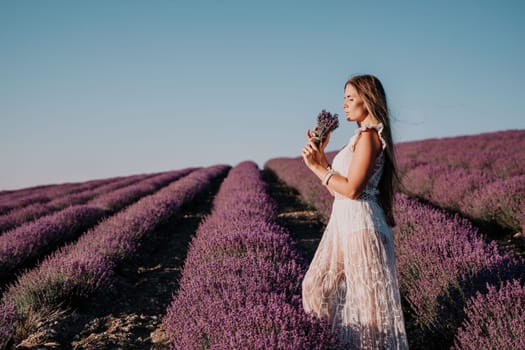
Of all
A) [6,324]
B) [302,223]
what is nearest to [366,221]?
[6,324]

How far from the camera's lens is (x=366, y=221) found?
1924 mm

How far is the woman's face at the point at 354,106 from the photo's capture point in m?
1.99

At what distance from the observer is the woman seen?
6.17 ft

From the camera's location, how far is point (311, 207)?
8578 millimetres

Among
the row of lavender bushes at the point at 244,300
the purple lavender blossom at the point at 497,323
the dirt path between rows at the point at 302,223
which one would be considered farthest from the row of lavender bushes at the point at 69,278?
the purple lavender blossom at the point at 497,323

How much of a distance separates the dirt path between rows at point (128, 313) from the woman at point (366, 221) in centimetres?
173

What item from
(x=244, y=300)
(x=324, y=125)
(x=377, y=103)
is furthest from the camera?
(x=244, y=300)

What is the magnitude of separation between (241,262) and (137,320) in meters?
1.39

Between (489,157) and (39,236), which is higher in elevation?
(39,236)

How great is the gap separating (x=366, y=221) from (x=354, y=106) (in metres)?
0.60

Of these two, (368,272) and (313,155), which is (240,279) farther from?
(313,155)

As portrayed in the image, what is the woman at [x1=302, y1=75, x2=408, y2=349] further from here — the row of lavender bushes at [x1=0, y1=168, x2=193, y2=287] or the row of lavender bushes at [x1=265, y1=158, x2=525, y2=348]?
the row of lavender bushes at [x1=0, y1=168, x2=193, y2=287]

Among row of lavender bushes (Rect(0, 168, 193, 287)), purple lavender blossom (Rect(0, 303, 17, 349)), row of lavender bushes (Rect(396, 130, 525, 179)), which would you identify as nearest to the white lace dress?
purple lavender blossom (Rect(0, 303, 17, 349))

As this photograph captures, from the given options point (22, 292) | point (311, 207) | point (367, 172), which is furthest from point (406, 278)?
point (311, 207)
